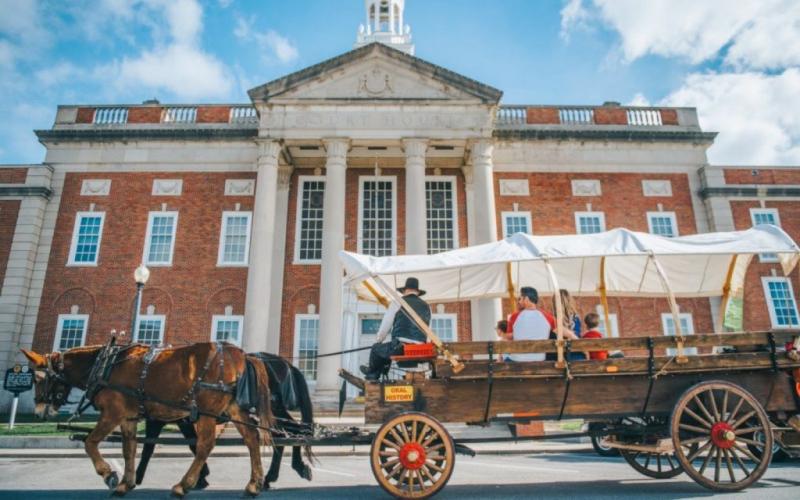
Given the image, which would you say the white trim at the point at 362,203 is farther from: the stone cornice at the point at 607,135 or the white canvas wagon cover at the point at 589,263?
the white canvas wagon cover at the point at 589,263

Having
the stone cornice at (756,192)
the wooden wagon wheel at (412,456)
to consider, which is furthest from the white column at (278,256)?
the stone cornice at (756,192)

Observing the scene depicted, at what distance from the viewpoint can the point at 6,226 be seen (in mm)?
21297

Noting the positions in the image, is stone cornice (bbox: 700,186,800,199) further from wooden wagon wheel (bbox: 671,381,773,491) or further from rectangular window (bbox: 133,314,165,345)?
rectangular window (bbox: 133,314,165,345)

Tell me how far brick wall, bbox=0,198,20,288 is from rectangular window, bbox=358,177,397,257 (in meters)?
14.7

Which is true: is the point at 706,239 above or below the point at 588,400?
above

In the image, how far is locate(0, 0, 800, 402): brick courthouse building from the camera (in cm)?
1973

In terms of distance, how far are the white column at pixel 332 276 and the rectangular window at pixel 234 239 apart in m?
4.68

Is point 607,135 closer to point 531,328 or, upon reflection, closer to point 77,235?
point 531,328

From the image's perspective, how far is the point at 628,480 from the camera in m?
6.82

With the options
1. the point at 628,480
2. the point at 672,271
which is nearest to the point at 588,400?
the point at 628,480

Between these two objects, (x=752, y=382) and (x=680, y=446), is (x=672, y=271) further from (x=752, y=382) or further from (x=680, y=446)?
(x=680, y=446)

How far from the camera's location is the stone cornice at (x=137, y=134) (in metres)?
22.0

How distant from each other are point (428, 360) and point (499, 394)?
939 mm

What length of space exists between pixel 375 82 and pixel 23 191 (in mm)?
15802
